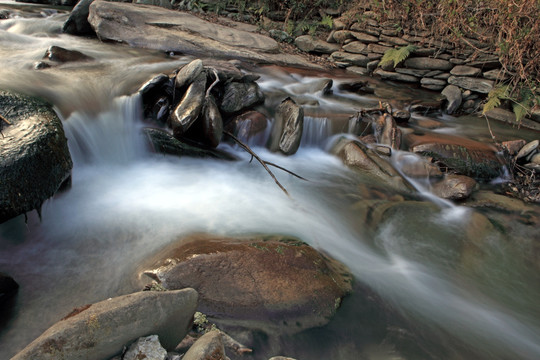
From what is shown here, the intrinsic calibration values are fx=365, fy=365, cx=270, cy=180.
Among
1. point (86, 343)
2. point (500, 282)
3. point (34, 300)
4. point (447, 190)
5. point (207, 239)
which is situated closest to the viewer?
point (86, 343)

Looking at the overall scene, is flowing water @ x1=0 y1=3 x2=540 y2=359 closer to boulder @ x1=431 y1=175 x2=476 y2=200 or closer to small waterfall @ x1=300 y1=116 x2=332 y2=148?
small waterfall @ x1=300 y1=116 x2=332 y2=148

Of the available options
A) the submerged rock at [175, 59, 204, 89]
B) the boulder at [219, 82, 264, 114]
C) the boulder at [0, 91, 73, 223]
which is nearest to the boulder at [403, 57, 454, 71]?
the boulder at [219, 82, 264, 114]

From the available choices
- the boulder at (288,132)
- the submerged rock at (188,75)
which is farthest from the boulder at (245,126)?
→ the submerged rock at (188,75)

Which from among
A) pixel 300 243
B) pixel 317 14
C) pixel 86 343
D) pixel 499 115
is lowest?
pixel 300 243

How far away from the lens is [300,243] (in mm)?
3559

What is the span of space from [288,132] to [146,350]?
4.19 metres

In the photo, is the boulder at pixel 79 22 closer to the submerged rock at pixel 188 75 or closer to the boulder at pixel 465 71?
the submerged rock at pixel 188 75

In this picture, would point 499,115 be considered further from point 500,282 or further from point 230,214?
point 230,214

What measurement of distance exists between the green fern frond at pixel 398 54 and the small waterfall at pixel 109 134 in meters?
5.89

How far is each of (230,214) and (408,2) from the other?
732cm

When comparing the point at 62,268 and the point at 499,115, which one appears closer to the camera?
the point at 62,268

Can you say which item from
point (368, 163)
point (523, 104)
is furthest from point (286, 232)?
point (523, 104)

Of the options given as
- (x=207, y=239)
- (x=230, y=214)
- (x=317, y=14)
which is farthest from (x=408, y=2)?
(x=207, y=239)

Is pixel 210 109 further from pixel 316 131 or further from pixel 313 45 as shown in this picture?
pixel 313 45
